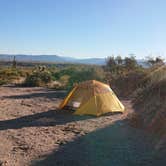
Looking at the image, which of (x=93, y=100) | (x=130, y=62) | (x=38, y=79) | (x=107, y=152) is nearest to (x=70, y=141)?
(x=107, y=152)

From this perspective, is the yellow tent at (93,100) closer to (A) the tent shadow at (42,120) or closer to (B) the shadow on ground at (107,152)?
(A) the tent shadow at (42,120)

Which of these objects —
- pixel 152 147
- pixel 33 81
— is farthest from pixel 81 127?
pixel 33 81

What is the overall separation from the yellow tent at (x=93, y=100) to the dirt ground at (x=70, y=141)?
403 mm

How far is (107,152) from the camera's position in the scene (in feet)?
25.3

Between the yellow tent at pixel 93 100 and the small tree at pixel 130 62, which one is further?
the small tree at pixel 130 62

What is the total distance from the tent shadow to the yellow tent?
43 cm

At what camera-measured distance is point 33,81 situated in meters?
27.2

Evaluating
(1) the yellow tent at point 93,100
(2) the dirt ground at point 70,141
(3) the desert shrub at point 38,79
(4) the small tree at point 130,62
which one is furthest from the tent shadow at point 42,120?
(4) the small tree at point 130,62

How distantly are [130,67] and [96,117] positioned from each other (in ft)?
52.4

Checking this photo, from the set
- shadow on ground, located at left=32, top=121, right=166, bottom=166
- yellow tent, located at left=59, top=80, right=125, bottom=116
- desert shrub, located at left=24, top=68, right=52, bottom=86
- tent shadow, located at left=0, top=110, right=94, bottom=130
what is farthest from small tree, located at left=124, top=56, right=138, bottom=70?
shadow on ground, located at left=32, top=121, right=166, bottom=166

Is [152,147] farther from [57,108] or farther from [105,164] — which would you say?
[57,108]

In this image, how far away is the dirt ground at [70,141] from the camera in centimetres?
719

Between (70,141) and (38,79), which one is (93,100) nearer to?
(70,141)

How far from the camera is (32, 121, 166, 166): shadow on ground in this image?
702 centimetres
